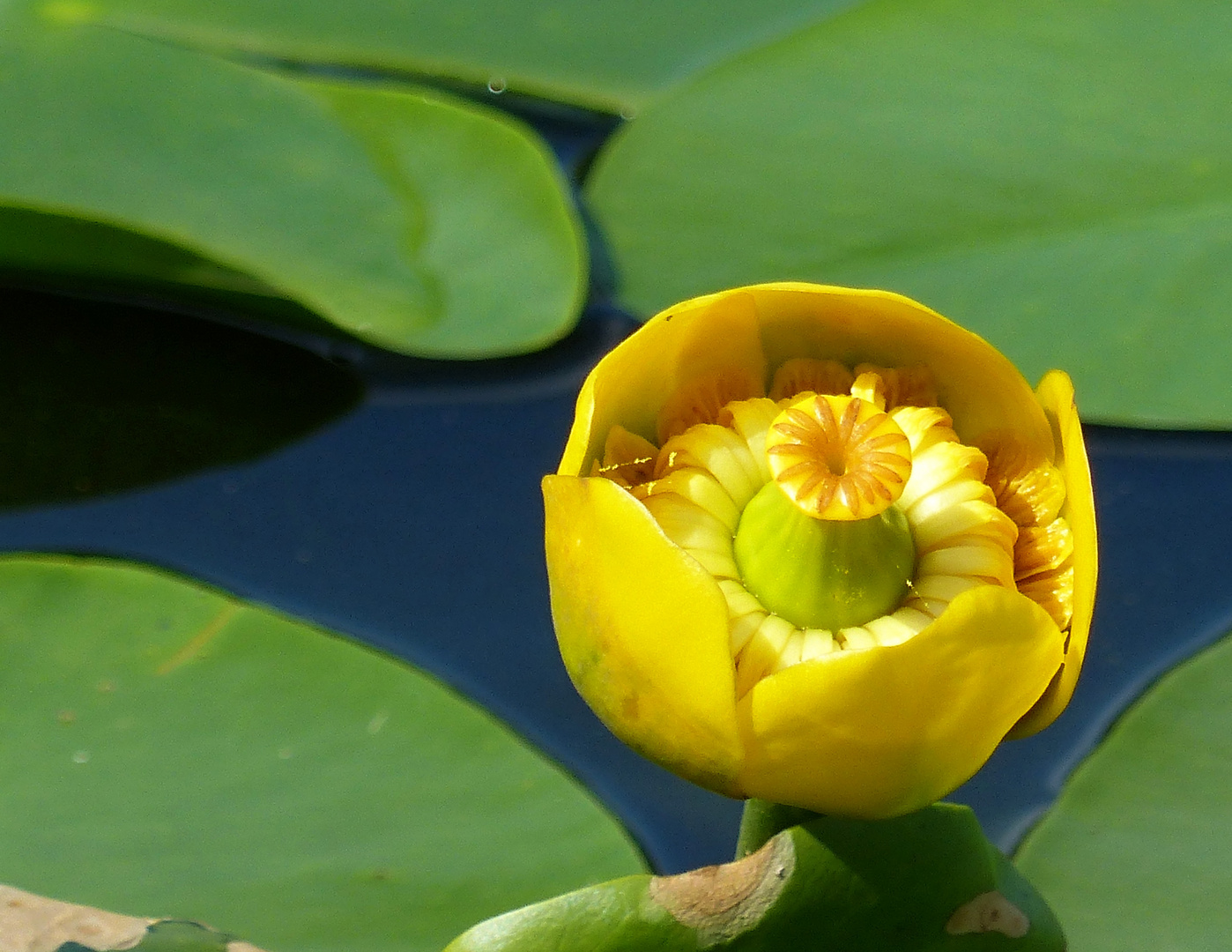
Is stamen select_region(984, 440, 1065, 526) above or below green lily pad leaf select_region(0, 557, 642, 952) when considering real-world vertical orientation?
above

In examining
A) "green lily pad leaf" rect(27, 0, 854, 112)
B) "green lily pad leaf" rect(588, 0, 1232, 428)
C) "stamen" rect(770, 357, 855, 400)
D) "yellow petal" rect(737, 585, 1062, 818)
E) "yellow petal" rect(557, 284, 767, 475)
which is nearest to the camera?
"yellow petal" rect(737, 585, 1062, 818)

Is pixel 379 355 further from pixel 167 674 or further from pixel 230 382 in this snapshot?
pixel 167 674

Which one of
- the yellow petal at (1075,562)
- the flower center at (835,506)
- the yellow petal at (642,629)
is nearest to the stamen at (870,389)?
the flower center at (835,506)

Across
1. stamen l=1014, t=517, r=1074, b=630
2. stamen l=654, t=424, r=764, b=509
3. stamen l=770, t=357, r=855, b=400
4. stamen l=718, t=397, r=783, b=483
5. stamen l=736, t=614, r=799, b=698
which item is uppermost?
stamen l=770, t=357, r=855, b=400

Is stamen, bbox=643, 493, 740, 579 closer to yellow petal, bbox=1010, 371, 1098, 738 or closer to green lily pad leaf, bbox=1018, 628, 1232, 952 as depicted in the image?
yellow petal, bbox=1010, 371, 1098, 738

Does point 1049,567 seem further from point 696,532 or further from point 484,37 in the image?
point 484,37

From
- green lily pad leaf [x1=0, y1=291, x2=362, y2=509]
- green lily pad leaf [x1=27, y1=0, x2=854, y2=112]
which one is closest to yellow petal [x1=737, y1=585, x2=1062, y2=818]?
green lily pad leaf [x1=0, y1=291, x2=362, y2=509]

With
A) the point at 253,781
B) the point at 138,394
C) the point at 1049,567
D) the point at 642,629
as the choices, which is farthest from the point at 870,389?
the point at 138,394

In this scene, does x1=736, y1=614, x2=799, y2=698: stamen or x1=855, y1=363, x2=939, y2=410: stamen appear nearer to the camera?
x1=736, y1=614, x2=799, y2=698: stamen
